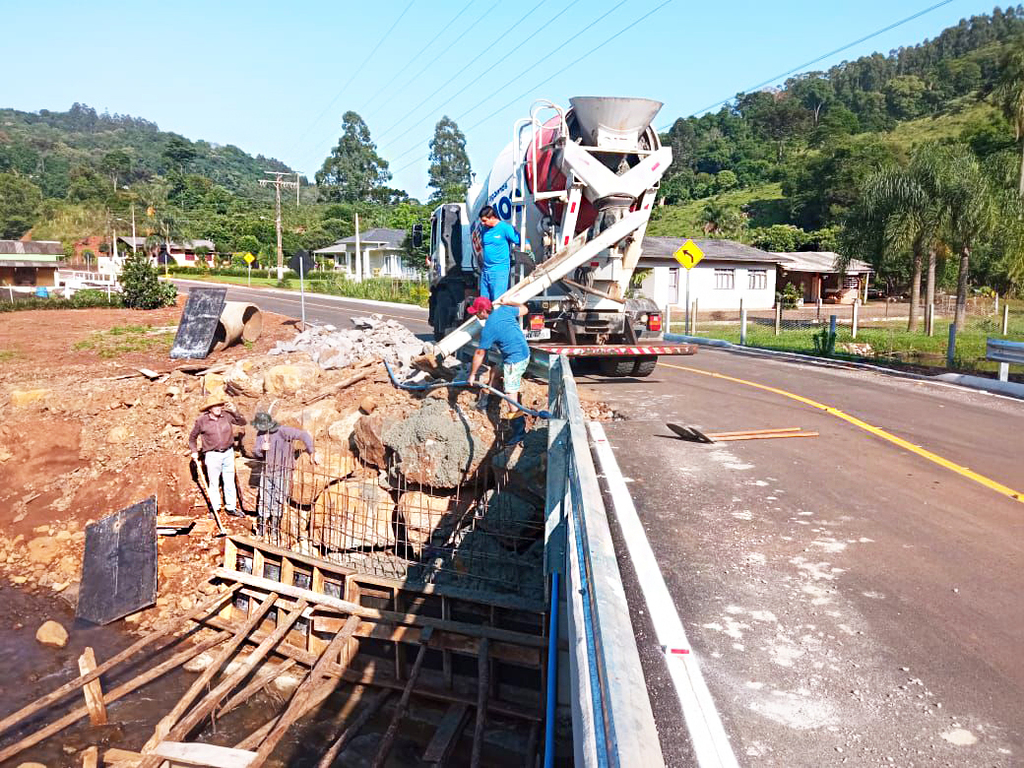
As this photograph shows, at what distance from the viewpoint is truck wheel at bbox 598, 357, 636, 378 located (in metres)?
13.7

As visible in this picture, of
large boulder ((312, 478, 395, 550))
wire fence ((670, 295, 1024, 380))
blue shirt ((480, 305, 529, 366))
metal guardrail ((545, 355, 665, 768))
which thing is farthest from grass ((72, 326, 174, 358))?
metal guardrail ((545, 355, 665, 768))

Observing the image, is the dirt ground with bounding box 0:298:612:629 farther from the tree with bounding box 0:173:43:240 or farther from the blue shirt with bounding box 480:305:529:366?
the tree with bounding box 0:173:43:240

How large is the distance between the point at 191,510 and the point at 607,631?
10.0 meters

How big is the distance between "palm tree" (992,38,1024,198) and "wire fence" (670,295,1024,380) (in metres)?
8.24

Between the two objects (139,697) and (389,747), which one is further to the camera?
(139,697)

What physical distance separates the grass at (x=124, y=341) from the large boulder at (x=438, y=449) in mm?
11196

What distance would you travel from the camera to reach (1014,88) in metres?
34.2

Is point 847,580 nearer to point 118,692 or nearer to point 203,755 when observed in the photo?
point 203,755

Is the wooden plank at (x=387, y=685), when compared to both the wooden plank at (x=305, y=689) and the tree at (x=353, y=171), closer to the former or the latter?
the wooden plank at (x=305, y=689)

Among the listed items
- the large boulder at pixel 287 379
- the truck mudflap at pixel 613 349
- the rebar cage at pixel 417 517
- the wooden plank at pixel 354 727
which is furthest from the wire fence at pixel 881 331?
the wooden plank at pixel 354 727

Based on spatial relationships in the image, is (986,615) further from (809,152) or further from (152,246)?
(809,152)

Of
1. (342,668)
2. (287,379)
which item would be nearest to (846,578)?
(342,668)

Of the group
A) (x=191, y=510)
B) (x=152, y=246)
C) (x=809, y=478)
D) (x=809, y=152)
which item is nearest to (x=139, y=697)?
(x=191, y=510)

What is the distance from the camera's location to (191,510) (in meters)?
11.5
